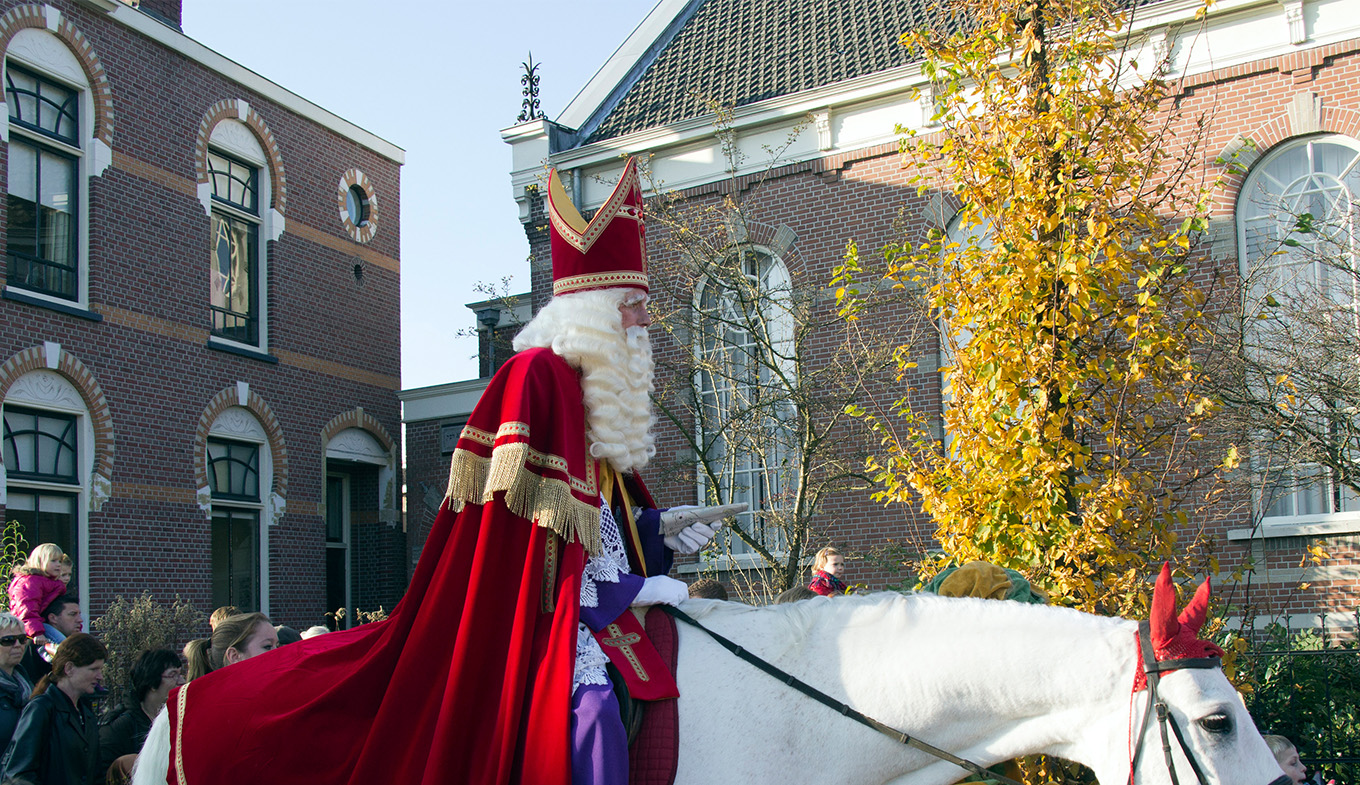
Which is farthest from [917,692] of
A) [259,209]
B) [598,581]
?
[259,209]

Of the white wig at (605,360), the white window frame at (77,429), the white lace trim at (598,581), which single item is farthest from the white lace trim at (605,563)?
the white window frame at (77,429)

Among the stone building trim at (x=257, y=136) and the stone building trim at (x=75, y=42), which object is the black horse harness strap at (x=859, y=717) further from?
the stone building trim at (x=257, y=136)

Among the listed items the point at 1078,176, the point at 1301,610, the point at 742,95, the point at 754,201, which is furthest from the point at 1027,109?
the point at 742,95

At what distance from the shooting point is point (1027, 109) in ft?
19.4

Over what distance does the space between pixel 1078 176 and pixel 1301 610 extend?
8.33 meters

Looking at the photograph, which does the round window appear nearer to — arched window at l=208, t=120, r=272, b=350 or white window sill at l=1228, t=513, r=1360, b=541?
arched window at l=208, t=120, r=272, b=350

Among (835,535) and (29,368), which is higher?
(29,368)

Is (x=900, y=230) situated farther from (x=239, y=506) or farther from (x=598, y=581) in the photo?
(x=598, y=581)

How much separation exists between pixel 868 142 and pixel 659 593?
12.5m

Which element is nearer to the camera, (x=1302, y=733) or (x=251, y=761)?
(x=251, y=761)

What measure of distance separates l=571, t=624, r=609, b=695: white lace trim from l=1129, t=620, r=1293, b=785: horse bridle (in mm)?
1387

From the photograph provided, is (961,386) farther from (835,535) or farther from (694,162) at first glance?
(694,162)

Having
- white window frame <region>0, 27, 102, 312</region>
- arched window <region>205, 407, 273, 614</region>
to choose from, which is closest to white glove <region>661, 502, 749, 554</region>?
white window frame <region>0, 27, 102, 312</region>

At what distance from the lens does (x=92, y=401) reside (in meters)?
14.5
